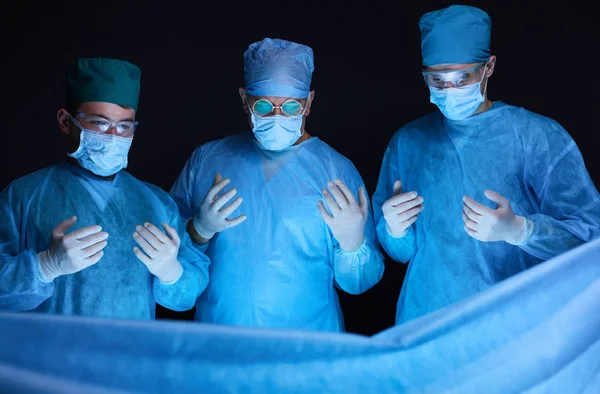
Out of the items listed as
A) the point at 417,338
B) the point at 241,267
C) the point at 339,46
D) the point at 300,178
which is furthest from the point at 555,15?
the point at 417,338

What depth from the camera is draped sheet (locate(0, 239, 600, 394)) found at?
1.28 meters

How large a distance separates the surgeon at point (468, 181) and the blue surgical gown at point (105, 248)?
0.72 metres

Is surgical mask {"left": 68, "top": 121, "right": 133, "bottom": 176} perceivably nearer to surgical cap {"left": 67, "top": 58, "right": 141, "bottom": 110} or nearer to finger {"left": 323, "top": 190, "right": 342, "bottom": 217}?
surgical cap {"left": 67, "top": 58, "right": 141, "bottom": 110}

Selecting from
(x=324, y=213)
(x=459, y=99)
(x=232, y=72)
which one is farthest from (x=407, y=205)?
(x=232, y=72)

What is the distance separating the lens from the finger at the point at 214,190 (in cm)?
223

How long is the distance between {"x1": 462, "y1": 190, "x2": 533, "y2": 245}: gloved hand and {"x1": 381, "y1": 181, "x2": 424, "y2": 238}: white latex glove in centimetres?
17

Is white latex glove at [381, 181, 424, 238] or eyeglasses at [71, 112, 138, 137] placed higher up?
eyeglasses at [71, 112, 138, 137]

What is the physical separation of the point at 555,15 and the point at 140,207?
1994mm

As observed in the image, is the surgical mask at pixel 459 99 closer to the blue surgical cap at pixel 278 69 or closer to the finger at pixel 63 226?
the blue surgical cap at pixel 278 69

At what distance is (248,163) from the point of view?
2422mm

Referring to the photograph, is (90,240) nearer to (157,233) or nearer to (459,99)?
(157,233)

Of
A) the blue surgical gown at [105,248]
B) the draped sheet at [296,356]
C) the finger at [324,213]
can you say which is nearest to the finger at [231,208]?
the blue surgical gown at [105,248]

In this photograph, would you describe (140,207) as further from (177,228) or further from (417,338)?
(417,338)

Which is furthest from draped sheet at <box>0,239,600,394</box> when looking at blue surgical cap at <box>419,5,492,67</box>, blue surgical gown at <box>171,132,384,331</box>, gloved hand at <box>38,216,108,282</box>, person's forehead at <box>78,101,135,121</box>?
blue surgical cap at <box>419,5,492,67</box>
